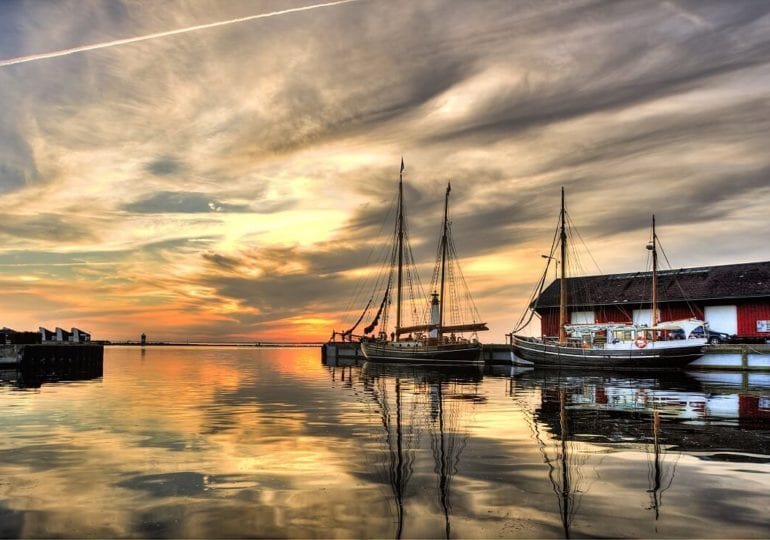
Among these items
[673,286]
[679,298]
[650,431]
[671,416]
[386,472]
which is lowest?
[671,416]

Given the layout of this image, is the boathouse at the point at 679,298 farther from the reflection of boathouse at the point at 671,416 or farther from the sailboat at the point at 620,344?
the reflection of boathouse at the point at 671,416

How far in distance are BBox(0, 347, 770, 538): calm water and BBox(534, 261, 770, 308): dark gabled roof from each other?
4257 cm

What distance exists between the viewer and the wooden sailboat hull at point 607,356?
5641 cm

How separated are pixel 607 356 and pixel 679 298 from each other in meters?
11.8

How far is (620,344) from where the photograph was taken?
60.3 m

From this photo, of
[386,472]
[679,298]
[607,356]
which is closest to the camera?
[386,472]

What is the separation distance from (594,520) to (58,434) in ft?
48.4

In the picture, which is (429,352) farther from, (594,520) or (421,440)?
(594,520)

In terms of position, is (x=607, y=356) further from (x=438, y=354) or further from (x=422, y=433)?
(x=422, y=433)

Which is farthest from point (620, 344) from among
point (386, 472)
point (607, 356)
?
point (386, 472)

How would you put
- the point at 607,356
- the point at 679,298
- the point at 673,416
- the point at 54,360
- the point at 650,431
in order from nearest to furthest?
the point at 650,431 → the point at 673,416 → the point at 607,356 → the point at 54,360 → the point at 679,298

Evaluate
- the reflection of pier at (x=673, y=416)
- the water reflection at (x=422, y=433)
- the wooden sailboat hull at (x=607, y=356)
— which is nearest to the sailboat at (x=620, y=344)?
Answer: the wooden sailboat hull at (x=607, y=356)

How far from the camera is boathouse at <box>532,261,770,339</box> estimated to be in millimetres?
60281

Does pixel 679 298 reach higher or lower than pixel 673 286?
lower
